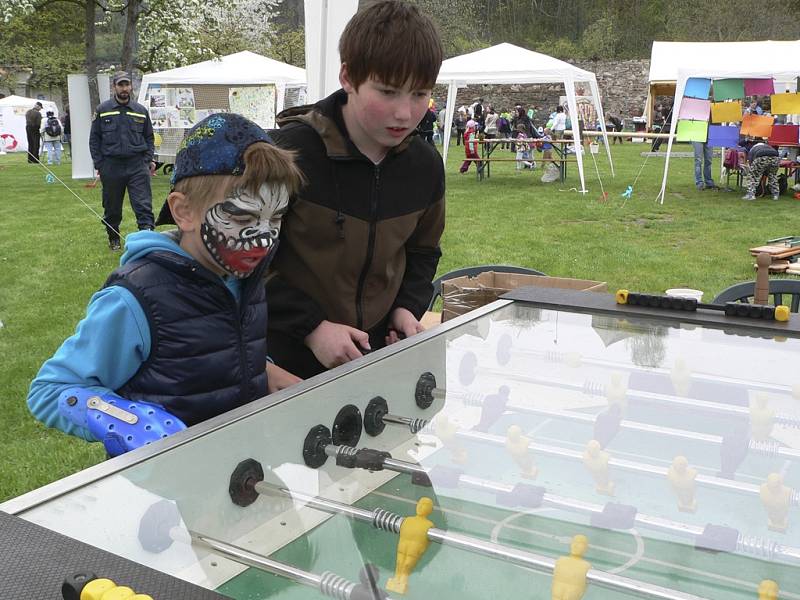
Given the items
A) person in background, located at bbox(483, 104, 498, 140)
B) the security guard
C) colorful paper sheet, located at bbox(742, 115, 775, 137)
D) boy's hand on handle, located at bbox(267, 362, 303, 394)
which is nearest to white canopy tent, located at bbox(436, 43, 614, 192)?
colorful paper sheet, located at bbox(742, 115, 775, 137)

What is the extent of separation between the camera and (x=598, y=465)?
1324 mm

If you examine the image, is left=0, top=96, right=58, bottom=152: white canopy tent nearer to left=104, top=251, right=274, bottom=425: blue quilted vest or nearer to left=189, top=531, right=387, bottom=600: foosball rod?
left=104, top=251, right=274, bottom=425: blue quilted vest

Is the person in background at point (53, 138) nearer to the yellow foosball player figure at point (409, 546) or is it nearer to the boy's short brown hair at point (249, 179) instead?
the boy's short brown hair at point (249, 179)

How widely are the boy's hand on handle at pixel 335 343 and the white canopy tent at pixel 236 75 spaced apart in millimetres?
12368

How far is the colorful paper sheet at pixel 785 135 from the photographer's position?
1057cm

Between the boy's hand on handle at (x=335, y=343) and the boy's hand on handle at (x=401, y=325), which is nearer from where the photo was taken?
the boy's hand on handle at (x=335, y=343)

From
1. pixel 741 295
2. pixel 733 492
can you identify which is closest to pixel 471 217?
pixel 741 295

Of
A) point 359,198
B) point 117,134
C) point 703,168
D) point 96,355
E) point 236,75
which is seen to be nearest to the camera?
point 96,355

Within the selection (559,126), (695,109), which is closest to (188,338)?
(695,109)

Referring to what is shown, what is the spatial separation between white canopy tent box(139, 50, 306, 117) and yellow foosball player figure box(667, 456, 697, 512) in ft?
42.5

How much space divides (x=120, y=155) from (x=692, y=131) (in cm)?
720

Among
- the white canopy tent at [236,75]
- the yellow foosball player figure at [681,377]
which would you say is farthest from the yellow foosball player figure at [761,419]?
the white canopy tent at [236,75]

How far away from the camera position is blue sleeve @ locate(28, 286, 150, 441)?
4.31 feet

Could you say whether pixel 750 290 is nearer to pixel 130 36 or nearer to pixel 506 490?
pixel 506 490
